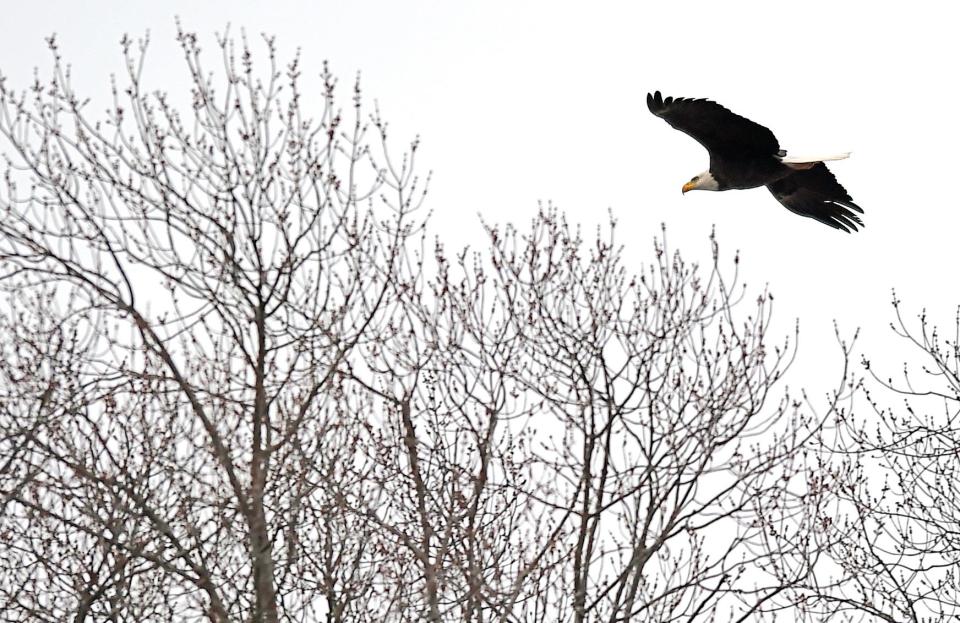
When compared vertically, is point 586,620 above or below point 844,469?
below

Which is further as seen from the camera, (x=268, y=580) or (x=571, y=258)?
(x=571, y=258)

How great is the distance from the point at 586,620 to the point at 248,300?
2.48 meters

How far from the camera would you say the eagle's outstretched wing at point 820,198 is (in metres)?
10.4

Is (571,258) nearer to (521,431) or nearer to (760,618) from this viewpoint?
(521,431)

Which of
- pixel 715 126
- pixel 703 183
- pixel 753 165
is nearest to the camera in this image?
pixel 715 126

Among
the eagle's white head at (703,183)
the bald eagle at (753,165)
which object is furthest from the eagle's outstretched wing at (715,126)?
the eagle's white head at (703,183)

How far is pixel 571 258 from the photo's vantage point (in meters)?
8.38

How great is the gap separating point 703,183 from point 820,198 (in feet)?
3.43

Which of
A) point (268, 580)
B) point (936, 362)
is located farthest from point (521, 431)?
point (936, 362)

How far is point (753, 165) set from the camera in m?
10.1

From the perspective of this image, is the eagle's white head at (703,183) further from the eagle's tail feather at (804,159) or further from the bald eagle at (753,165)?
the eagle's tail feather at (804,159)

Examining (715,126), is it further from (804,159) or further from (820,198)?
(820,198)

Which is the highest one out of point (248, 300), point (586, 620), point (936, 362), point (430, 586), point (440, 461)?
point (936, 362)

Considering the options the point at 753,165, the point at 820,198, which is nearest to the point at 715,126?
the point at 753,165
